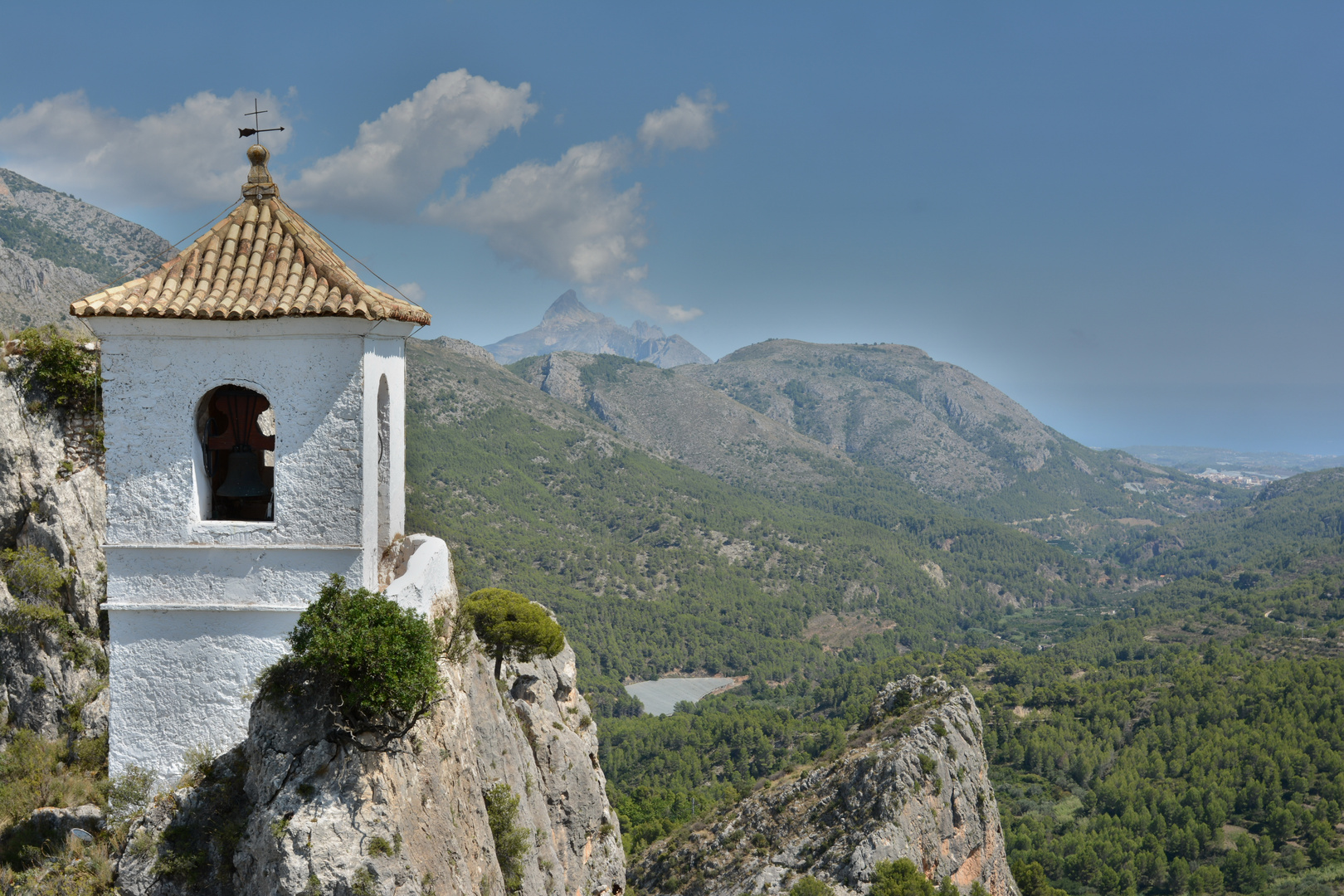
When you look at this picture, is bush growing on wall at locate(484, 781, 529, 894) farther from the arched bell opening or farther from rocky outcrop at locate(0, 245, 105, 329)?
rocky outcrop at locate(0, 245, 105, 329)

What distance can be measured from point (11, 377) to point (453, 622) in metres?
9.84

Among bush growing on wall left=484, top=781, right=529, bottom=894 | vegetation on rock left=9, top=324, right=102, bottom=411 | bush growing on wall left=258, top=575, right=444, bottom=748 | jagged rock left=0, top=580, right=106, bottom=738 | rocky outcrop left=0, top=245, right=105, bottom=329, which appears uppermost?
rocky outcrop left=0, top=245, right=105, bottom=329

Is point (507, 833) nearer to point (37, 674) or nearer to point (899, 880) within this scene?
point (37, 674)

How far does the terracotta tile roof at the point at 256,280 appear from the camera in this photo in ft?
32.9

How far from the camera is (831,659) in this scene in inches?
7657

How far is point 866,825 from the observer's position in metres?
43.7

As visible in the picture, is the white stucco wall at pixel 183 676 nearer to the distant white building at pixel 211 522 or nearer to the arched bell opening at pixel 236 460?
the distant white building at pixel 211 522

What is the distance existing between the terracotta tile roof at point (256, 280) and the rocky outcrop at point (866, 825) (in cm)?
4060

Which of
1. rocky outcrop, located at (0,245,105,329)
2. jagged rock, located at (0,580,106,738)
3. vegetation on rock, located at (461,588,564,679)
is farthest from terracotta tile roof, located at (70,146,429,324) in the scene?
rocky outcrop, located at (0,245,105,329)

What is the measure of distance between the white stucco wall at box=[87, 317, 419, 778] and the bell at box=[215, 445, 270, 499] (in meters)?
1.25

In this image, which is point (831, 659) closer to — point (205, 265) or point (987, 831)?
point (987, 831)

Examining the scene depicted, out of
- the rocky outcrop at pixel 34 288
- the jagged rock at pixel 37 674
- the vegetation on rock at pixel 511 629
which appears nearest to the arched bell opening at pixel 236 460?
the jagged rock at pixel 37 674

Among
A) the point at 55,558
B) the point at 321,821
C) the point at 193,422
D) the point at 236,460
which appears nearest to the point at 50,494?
the point at 55,558

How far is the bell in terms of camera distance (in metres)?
11.7
